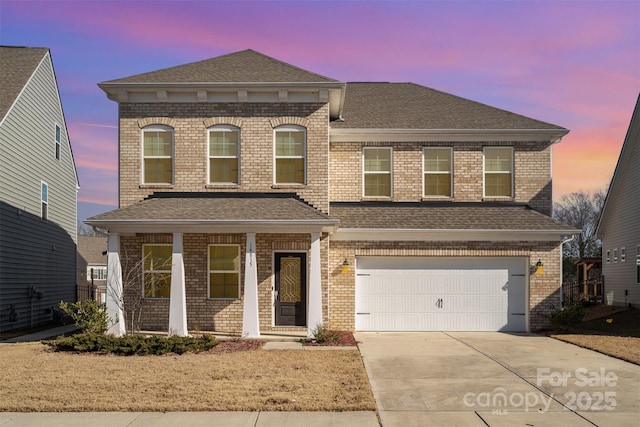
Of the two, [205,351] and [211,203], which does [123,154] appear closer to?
[211,203]

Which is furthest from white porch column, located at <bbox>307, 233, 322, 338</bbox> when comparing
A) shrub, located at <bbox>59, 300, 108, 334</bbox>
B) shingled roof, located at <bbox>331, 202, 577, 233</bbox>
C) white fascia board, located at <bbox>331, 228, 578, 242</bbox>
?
shrub, located at <bbox>59, 300, 108, 334</bbox>

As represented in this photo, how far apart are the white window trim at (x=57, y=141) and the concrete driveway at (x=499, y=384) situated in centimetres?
1602

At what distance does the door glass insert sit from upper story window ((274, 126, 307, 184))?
233cm

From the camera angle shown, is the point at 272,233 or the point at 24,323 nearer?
the point at 272,233

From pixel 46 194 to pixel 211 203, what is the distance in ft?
33.2

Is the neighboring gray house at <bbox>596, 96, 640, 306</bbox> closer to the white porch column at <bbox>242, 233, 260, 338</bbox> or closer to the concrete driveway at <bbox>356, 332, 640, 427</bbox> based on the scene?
the concrete driveway at <bbox>356, 332, 640, 427</bbox>

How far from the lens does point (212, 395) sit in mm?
10047

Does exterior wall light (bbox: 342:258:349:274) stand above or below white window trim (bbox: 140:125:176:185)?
below

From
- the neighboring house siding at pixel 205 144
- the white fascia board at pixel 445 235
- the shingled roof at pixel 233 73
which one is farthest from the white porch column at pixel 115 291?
the white fascia board at pixel 445 235

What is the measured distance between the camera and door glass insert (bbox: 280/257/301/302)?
1844 centimetres

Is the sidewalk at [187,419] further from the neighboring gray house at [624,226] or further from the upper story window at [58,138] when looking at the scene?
Answer: the neighboring gray house at [624,226]

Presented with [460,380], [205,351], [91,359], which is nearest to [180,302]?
[205,351]

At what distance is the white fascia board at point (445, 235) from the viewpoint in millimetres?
18625

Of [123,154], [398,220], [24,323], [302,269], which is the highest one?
[123,154]
